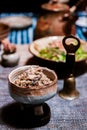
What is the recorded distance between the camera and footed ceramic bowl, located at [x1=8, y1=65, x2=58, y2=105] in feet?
3.01

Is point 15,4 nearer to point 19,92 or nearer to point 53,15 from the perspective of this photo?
point 53,15

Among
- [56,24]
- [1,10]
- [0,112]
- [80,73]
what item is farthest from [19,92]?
[1,10]

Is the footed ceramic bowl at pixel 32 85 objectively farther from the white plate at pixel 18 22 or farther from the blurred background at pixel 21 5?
the blurred background at pixel 21 5

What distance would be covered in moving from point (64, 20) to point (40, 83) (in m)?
0.78

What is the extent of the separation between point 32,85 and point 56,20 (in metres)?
0.80

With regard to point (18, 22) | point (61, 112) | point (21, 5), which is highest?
point (61, 112)

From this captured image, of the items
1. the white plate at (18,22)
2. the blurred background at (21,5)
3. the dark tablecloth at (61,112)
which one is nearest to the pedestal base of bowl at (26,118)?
the dark tablecloth at (61,112)

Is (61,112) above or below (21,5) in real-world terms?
above

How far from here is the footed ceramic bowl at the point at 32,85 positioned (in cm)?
92

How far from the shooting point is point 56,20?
5.49 ft

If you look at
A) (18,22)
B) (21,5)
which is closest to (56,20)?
(18,22)

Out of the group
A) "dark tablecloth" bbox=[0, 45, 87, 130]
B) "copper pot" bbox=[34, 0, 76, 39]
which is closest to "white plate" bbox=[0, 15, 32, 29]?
"copper pot" bbox=[34, 0, 76, 39]

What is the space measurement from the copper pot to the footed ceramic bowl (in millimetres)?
681

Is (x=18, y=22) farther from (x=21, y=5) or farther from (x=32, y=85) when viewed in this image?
(x=32, y=85)
